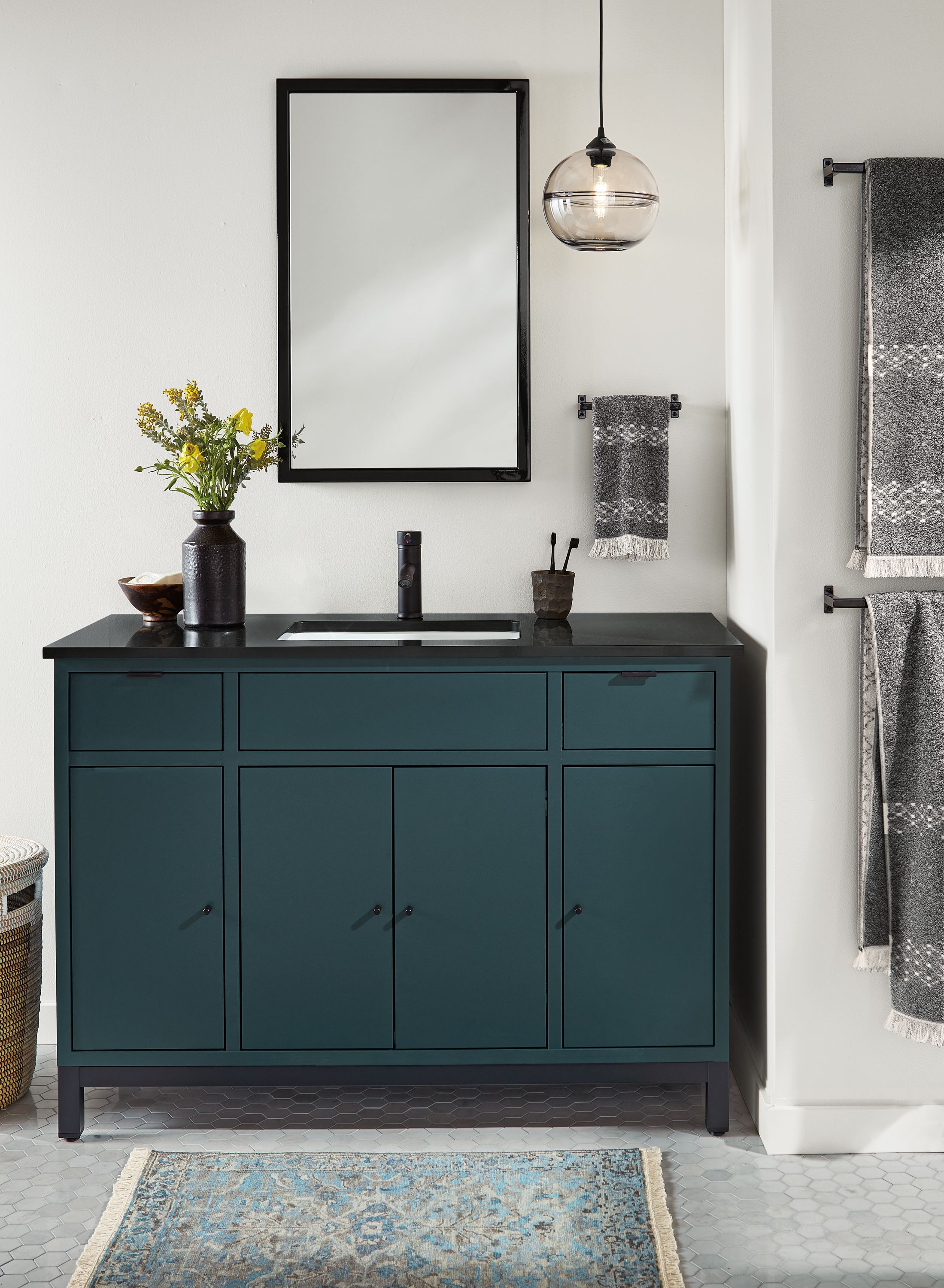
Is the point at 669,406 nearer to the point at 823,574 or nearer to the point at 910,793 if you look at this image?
the point at 823,574

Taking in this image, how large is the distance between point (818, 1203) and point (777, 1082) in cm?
24

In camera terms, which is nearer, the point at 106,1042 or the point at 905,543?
the point at 905,543

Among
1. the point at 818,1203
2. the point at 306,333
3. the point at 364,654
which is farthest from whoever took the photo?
the point at 306,333

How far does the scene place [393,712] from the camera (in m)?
2.35

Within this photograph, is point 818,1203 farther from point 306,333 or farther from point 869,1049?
point 306,333

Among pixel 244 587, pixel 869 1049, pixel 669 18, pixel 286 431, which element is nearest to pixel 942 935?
pixel 869 1049

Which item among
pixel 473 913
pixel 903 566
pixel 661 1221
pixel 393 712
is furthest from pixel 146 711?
pixel 903 566

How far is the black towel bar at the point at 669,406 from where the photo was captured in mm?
2773

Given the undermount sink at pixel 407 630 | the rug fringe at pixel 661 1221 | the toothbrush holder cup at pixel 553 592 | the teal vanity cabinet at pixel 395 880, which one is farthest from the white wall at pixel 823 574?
the undermount sink at pixel 407 630

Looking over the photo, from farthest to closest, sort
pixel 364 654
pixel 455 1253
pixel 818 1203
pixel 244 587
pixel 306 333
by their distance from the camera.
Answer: pixel 306 333 → pixel 244 587 → pixel 364 654 → pixel 818 1203 → pixel 455 1253

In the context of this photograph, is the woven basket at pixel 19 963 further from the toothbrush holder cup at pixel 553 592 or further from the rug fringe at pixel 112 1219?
the toothbrush holder cup at pixel 553 592

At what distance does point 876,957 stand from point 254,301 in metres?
1.92

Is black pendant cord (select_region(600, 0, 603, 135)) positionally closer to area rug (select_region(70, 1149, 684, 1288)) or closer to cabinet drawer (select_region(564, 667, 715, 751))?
cabinet drawer (select_region(564, 667, 715, 751))

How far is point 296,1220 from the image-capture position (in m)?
2.09
